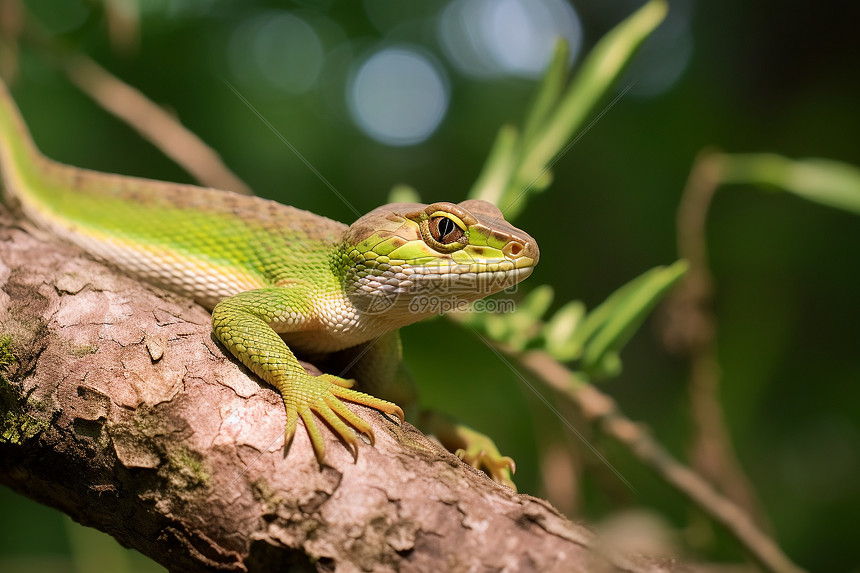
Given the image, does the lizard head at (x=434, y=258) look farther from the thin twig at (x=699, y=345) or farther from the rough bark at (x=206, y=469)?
the thin twig at (x=699, y=345)

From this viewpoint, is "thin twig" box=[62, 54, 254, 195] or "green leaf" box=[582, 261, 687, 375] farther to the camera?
"thin twig" box=[62, 54, 254, 195]

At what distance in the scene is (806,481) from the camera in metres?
7.17

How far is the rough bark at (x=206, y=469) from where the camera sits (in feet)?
5.08

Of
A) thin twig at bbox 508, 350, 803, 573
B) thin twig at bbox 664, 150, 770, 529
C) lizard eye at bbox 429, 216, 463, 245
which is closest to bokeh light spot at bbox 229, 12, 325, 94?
thin twig at bbox 664, 150, 770, 529

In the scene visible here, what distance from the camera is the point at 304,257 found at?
8.74 feet

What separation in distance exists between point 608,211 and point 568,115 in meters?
5.94

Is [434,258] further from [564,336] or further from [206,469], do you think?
[206,469]

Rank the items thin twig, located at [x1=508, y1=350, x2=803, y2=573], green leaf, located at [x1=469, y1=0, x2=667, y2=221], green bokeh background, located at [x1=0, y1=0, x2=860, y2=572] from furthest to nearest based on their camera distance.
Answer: green bokeh background, located at [x1=0, y1=0, x2=860, y2=572]
thin twig, located at [x1=508, y1=350, x2=803, y2=573]
green leaf, located at [x1=469, y1=0, x2=667, y2=221]

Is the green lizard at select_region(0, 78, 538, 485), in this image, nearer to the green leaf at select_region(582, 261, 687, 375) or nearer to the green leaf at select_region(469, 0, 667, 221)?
the green leaf at select_region(469, 0, 667, 221)

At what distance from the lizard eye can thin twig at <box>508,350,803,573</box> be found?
3.63 ft

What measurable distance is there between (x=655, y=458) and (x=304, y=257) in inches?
90.1

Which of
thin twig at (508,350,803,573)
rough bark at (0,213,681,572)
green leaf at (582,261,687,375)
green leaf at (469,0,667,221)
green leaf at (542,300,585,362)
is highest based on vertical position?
green leaf at (469,0,667,221)

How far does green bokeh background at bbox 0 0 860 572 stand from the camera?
6.75 m

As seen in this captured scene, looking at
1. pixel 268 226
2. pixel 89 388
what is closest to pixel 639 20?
pixel 268 226
